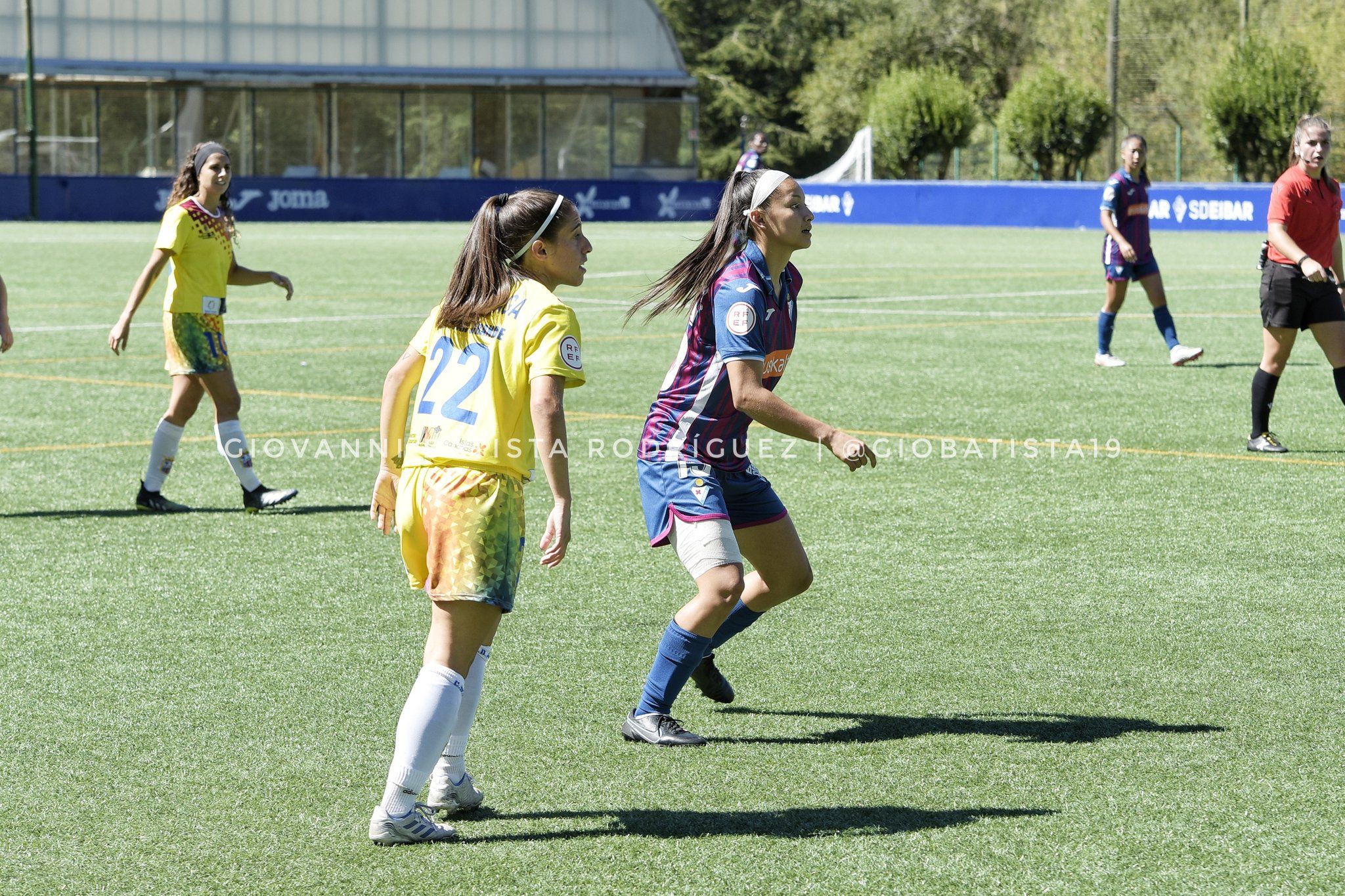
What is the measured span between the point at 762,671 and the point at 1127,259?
412 inches

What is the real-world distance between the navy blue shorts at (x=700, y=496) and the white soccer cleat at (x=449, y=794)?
1041mm

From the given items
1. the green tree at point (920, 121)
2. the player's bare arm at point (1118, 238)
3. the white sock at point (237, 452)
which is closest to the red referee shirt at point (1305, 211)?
the player's bare arm at point (1118, 238)

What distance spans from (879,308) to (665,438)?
1711cm

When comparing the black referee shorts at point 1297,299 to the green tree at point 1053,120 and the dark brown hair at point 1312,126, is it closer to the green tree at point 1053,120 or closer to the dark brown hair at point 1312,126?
the dark brown hair at point 1312,126

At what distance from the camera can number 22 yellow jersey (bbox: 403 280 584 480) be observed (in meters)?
4.66

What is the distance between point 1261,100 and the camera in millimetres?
50875

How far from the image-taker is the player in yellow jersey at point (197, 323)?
966 cm

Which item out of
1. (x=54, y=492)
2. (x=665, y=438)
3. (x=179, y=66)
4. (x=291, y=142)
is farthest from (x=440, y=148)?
(x=665, y=438)

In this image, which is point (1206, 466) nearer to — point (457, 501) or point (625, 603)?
point (625, 603)

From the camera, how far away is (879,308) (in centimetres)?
2256

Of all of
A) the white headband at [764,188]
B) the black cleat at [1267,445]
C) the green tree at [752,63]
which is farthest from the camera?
the green tree at [752,63]

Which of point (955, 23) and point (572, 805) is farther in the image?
point (955, 23)

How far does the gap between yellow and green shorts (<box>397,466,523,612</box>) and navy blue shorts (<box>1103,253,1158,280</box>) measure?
41.4 ft

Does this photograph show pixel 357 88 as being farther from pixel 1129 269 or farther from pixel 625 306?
pixel 1129 269
